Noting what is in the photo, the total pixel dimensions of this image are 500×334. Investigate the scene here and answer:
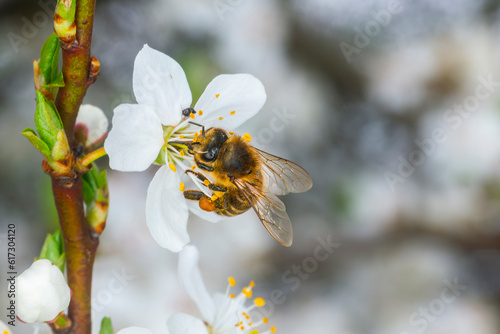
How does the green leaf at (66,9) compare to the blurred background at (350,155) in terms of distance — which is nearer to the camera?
→ the green leaf at (66,9)

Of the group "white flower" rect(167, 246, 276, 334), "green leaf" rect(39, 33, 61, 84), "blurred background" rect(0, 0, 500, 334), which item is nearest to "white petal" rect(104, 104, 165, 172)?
"green leaf" rect(39, 33, 61, 84)

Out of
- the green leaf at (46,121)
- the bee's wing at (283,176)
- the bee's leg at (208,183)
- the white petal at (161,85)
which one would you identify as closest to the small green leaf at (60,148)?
the green leaf at (46,121)

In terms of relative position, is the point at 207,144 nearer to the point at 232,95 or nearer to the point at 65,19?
the point at 232,95

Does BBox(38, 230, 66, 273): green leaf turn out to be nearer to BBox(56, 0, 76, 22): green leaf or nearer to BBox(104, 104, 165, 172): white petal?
BBox(104, 104, 165, 172): white petal

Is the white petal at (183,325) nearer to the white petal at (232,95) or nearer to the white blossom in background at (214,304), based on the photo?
the white blossom in background at (214,304)

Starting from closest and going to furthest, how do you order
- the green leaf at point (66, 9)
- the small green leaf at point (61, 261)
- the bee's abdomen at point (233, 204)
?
the green leaf at point (66, 9)
the small green leaf at point (61, 261)
the bee's abdomen at point (233, 204)

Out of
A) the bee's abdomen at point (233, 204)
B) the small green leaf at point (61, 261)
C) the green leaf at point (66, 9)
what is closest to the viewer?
the green leaf at point (66, 9)
